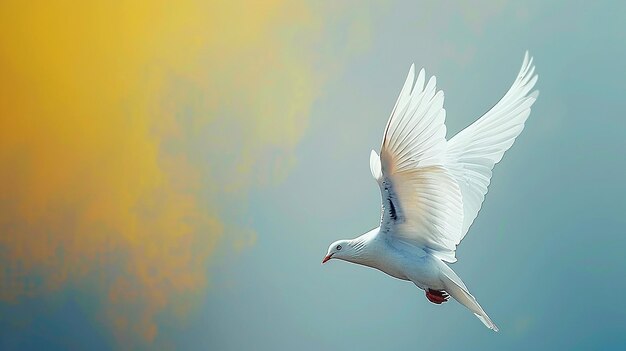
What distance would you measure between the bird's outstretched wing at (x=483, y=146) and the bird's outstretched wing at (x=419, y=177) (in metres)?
0.20

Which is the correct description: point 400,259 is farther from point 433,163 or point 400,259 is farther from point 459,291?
point 433,163

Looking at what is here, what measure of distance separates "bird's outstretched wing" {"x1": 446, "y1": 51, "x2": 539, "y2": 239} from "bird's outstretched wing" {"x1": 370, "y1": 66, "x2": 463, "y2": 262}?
0.65 ft

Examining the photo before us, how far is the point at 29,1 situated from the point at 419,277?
2.41 meters

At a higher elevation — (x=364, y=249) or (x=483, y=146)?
(x=483, y=146)

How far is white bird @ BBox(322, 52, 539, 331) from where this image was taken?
1911 millimetres

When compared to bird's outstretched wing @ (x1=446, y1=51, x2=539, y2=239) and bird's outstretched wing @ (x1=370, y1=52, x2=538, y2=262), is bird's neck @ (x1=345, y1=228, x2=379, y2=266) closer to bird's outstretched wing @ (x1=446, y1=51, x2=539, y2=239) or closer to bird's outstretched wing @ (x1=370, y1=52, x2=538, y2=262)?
bird's outstretched wing @ (x1=370, y1=52, x2=538, y2=262)

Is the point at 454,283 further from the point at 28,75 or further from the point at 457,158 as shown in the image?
the point at 28,75

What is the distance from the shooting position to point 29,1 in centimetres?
348

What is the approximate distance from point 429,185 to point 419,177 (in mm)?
43

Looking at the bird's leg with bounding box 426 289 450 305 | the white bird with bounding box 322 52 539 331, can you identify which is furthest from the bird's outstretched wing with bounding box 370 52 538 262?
the bird's leg with bounding box 426 289 450 305

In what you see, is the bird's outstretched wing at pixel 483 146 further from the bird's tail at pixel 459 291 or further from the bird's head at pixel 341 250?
the bird's head at pixel 341 250

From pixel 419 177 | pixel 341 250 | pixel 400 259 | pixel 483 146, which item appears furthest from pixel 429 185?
pixel 483 146

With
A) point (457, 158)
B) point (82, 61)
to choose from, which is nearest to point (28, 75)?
point (82, 61)

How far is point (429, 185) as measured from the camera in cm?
A: 207
